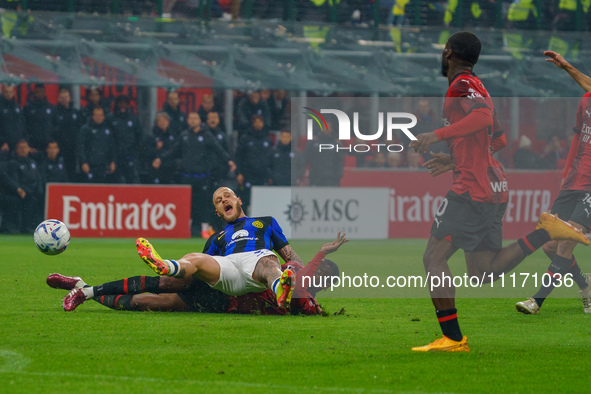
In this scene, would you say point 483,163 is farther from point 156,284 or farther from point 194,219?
point 194,219

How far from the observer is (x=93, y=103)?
55.5 feet

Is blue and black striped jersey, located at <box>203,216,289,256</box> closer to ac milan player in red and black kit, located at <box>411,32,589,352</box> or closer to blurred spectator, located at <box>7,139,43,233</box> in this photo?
ac milan player in red and black kit, located at <box>411,32,589,352</box>

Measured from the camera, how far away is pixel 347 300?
9266 mm

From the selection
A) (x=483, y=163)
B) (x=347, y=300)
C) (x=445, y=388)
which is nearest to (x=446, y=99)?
(x=483, y=163)

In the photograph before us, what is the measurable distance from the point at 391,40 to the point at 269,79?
10.4 ft

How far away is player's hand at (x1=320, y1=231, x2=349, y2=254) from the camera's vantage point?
696cm

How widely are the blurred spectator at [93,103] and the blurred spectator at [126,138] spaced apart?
172mm

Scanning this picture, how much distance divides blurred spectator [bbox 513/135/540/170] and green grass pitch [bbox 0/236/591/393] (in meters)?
0.71

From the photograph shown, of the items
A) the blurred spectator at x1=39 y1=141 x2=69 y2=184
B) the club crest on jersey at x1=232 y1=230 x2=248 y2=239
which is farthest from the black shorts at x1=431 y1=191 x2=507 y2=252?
the blurred spectator at x1=39 y1=141 x2=69 y2=184

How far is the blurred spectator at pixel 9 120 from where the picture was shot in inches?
656

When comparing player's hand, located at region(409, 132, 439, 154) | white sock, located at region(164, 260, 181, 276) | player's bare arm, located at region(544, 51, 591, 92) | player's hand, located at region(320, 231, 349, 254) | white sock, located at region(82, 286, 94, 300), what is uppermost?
player's bare arm, located at region(544, 51, 591, 92)

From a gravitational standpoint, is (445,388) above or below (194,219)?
above

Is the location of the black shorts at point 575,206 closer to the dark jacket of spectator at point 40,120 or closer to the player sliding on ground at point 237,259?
the player sliding on ground at point 237,259

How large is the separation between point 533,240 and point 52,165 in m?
11.5
